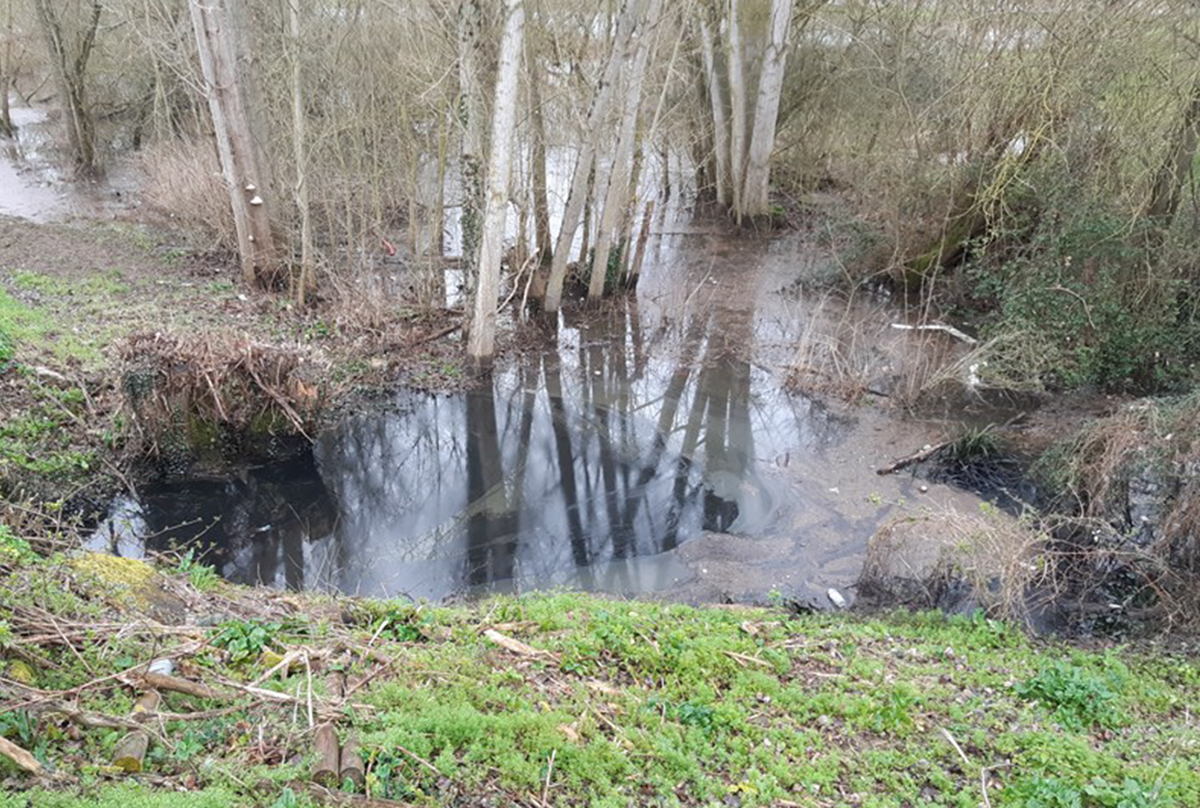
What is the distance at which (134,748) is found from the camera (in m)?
3.75

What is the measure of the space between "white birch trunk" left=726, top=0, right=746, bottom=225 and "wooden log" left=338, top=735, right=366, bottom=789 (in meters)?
17.3

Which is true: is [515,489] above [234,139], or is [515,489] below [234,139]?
below

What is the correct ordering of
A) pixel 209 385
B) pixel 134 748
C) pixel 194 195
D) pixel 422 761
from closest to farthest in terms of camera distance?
1. pixel 134 748
2. pixel 422 761
3. pixel 209 385
4. pixel 194 195

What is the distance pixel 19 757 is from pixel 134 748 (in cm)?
46

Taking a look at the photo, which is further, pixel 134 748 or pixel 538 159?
pixel 538 159

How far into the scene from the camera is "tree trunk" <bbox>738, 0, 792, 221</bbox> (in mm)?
17094

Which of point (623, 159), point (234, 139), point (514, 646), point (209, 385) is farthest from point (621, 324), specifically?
point (514, 646)

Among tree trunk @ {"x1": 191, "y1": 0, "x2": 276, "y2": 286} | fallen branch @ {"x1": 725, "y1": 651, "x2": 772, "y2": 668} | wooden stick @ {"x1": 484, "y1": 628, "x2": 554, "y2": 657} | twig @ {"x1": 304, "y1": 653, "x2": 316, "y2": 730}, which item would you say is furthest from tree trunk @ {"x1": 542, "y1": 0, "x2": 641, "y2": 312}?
twig @ {"x1": 304, "y1": 653, "x2": 316, "y2": 730}

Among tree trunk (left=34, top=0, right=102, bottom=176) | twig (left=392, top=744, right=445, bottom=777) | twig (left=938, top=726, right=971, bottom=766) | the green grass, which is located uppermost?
tree trunk (left=34, top=0, right=102, bottom=176)

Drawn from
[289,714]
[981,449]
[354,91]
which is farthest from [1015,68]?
[289,714]

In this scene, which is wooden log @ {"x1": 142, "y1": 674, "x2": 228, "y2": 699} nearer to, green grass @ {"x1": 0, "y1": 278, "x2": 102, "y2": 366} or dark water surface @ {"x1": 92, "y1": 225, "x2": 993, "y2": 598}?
dark water surface @ {"x1": 92, "y1": 225, "x2": 993, "y2": 598}

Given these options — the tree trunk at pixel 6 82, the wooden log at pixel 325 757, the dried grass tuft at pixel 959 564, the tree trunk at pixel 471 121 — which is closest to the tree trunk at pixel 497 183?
the tree trunk at pixel 471 121

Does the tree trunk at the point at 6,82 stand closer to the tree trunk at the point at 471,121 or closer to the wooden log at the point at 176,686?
the tree trunk at the point at 471,121

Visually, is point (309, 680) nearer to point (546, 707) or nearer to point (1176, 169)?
point (546, 707)
